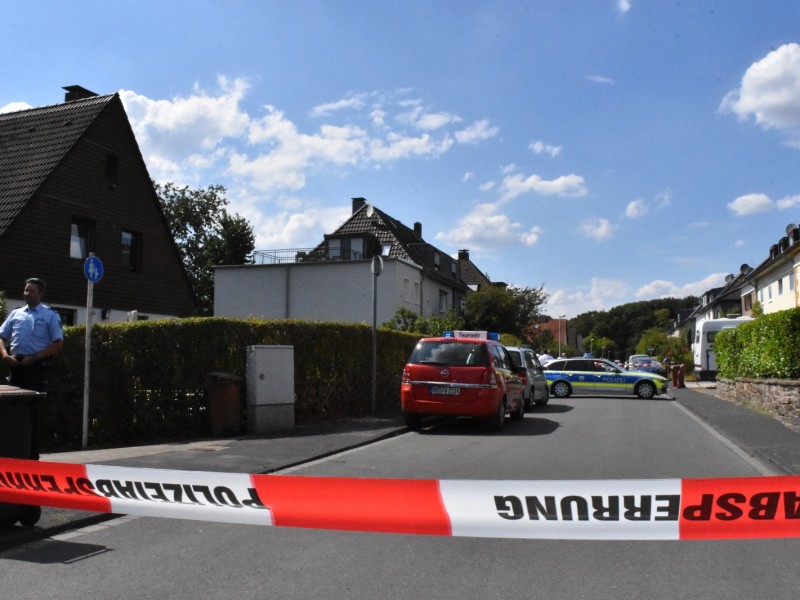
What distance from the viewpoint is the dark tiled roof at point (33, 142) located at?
2314cm

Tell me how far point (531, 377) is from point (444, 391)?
758 centimetres

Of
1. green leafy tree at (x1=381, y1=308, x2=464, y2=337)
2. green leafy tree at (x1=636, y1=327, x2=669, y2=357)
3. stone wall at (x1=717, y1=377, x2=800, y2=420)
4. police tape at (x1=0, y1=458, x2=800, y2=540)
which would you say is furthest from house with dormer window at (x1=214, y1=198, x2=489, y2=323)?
police tape at (x1=0, y1=458, x2=800, y2=540)

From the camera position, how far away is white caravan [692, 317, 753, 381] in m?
38.0

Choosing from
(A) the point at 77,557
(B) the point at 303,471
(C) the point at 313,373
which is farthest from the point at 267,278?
(A) the point at 77,557

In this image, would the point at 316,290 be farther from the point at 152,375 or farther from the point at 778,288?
the point at 152,375

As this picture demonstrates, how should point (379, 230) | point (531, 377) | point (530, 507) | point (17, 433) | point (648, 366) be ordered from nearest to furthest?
point (530, 507), point (17, 433), point (531, 377), point (648, 366), point (379, 230)

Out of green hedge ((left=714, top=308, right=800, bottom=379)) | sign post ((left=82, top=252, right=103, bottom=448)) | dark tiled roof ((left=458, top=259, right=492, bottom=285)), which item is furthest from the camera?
dark tiled roof ((left=458, top=259, right=492, bottom=285))

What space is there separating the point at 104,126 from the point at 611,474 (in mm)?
23225

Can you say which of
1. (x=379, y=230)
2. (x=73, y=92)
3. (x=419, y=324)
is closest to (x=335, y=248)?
(x=379, y=230)

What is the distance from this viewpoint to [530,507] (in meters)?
3.59

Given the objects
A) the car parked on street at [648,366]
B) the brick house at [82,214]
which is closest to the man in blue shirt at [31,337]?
the brick house at [82,214]

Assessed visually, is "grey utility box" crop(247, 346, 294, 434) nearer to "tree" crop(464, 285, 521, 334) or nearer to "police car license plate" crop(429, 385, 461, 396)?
"police car license plate" crop(429, 385, 461, 396)

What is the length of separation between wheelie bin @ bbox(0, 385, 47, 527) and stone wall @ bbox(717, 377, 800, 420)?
14.6 m

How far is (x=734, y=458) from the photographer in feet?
34.4
